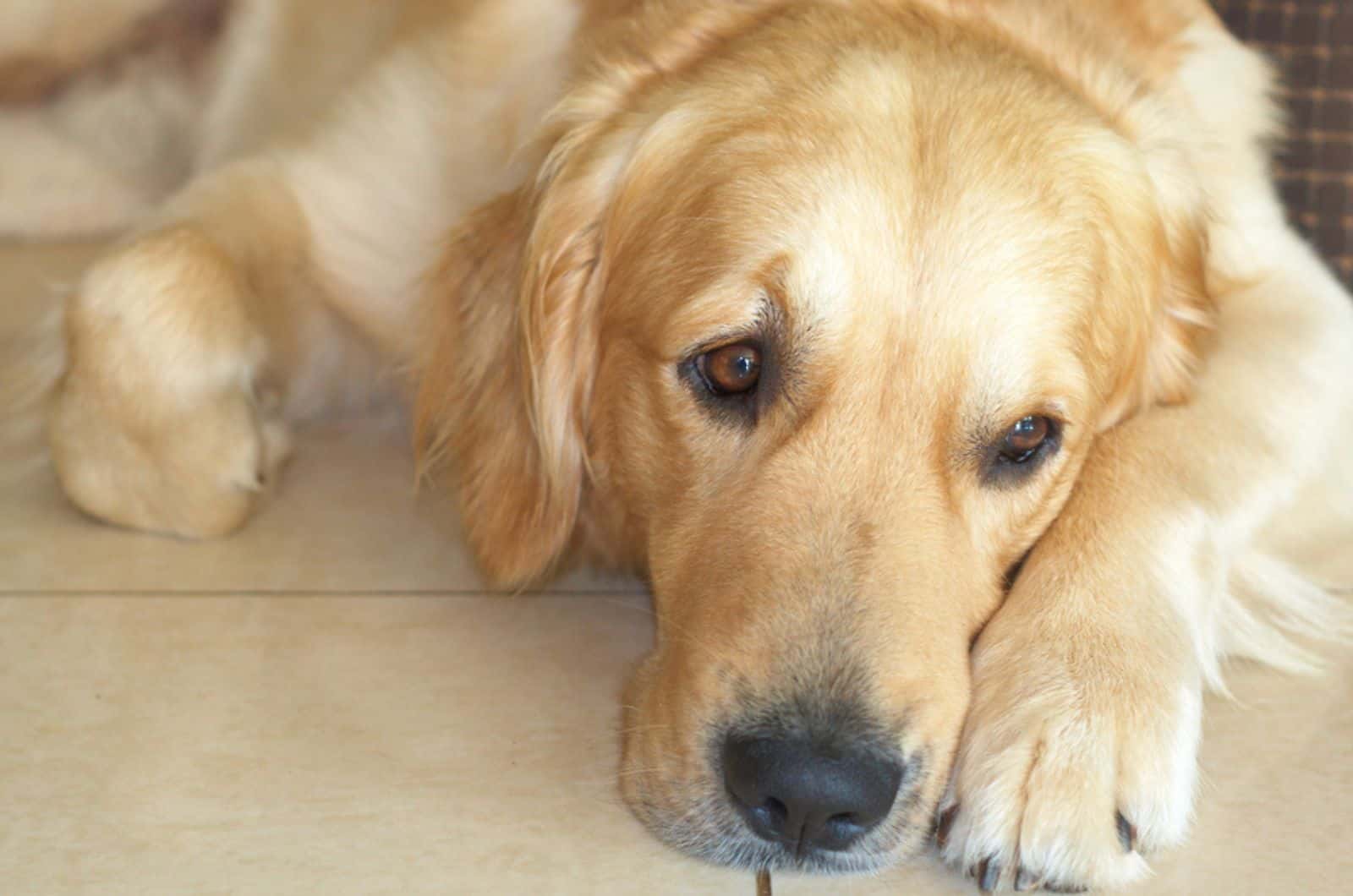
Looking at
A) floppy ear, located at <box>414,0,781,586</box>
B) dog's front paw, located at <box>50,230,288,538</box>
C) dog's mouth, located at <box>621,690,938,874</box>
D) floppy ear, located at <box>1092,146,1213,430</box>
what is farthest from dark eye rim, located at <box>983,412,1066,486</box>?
dog's front paw, located at <box>50,230,288,538</box>

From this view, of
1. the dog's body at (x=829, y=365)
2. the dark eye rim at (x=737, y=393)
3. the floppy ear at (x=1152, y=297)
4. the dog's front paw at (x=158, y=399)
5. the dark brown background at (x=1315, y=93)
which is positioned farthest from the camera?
the dark brown background at (x=1315, y=93)

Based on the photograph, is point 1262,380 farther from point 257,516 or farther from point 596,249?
point 257,516

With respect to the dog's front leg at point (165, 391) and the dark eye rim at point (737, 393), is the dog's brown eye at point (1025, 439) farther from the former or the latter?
the dog's front leg at point (165, 391)

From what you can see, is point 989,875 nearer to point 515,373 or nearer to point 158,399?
point 515,373

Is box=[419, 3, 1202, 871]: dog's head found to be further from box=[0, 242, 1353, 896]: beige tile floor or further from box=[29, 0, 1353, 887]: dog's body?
box=[0, 242, 1353, 896]: beige tile floor

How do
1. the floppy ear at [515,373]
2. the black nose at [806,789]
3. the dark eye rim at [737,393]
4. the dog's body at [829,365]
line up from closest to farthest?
the black nose at [806,789]
the dog's body at [829,365]
the dark eye rim at [737,393]
the floppy ear at [515,373]

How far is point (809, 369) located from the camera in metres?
1.79

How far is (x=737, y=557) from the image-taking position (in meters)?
1.75

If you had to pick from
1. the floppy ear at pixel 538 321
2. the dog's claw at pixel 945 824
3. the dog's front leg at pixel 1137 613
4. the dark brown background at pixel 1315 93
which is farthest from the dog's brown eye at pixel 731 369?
the dark brown background at pixel 1315 93

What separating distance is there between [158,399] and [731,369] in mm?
913

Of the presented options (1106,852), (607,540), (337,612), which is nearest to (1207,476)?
(1106,852)

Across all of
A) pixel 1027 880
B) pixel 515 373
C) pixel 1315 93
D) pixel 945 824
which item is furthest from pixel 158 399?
pixel 1315 93

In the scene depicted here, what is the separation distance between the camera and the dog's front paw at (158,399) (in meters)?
2.27

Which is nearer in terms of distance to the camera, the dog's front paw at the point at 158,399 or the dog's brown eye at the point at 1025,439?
the dog's brown eye at the point at 1025,439
